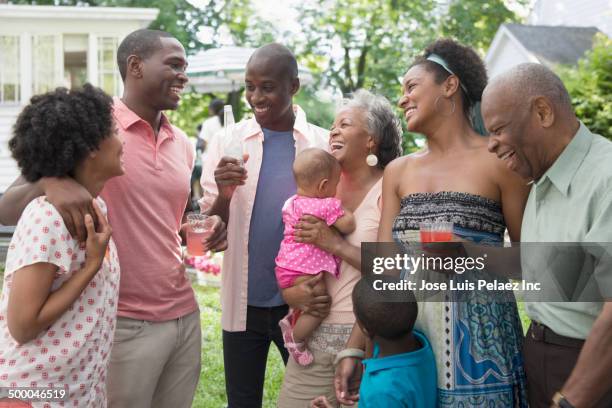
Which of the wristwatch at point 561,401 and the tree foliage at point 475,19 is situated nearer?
the wristwatch at point 561,401

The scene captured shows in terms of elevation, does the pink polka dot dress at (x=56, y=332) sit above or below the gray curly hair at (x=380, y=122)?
below

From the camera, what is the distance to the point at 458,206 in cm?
281

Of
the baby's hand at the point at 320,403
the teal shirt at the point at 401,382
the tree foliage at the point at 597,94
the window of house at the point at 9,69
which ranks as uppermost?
the window of house at the point at 9,69

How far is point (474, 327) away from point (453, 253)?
1.04 feet

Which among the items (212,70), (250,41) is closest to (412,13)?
(250,41)

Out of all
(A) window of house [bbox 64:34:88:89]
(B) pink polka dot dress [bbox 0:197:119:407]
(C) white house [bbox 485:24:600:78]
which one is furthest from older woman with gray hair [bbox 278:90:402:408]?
(C) white house [bbox 485:24:600:78]

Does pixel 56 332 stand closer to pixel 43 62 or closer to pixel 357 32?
pixel 43 62

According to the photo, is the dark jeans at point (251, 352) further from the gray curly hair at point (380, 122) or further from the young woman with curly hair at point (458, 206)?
the gray curly hair at point (380, 122)

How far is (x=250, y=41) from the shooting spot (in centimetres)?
2364

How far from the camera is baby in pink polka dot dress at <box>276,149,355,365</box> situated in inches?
130

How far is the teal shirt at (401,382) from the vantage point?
103 inches

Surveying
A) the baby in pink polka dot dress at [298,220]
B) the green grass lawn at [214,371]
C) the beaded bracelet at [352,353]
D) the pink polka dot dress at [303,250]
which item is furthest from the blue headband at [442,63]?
the green grass lawn at [214,371]

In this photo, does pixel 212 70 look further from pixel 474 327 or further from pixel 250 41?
pixel 474 327

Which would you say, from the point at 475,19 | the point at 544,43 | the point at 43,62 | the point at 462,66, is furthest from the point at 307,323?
the point at 475,19
